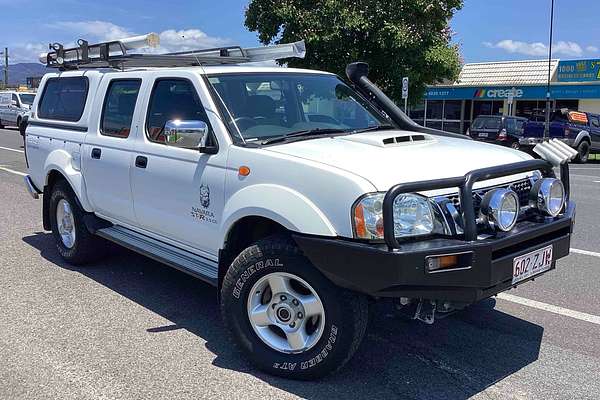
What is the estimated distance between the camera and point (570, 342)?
425 centimetres

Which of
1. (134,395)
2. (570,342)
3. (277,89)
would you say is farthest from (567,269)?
(134,395)

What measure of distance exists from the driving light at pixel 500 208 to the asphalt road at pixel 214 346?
1.00 meters

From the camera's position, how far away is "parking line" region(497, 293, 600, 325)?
15.4ft

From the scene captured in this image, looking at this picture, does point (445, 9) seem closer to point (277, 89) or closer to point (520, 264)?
point (277, 89)

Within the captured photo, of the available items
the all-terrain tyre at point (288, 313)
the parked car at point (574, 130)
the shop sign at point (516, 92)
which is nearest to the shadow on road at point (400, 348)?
the all-terrain tyre at point (288, 313)

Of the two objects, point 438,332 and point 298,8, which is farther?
point 298,8

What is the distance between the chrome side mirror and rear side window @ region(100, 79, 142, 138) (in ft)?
3.20

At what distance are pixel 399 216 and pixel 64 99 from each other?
14.2 feet

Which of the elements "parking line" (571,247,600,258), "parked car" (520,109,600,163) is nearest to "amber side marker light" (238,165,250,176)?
"parking line" (571,247,600,258)

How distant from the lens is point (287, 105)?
4602mm

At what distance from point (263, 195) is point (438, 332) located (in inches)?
68.9

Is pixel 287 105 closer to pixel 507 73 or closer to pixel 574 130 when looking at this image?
pixel 574 130

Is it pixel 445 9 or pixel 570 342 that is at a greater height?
pixel 445 9

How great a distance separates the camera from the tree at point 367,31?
18125 mm
